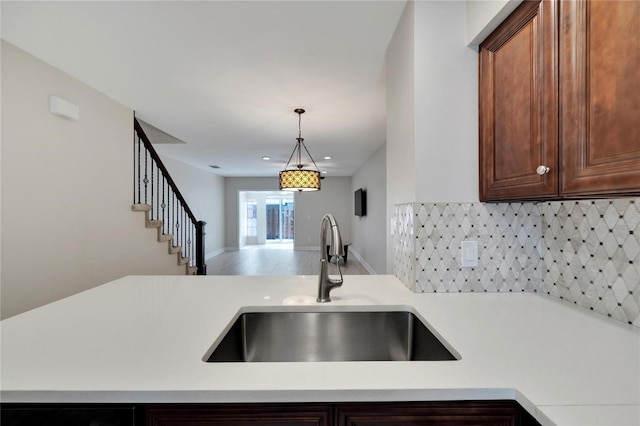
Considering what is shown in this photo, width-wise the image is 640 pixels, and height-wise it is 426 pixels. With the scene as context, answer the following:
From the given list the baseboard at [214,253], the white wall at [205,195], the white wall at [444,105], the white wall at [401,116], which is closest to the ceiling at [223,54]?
the white wall at [401,116]

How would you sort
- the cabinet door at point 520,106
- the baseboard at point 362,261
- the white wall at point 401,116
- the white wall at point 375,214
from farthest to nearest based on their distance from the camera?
the baseboard at point 362,261 → the white wall at point 375,214 → the white wall at point 401,116 → the cabinet door at point 520,106

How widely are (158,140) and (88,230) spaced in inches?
95.8

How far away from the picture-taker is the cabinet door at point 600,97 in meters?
0.74

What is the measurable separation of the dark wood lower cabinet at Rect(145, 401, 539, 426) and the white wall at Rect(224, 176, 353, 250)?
362 inches

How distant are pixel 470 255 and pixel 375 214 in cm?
462

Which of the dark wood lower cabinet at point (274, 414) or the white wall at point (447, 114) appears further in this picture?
the white wall at point (447, 114)

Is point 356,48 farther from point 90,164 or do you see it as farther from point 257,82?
point 90,164

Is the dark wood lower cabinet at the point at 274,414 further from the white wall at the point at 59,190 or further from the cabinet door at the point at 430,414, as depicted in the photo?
the white wall at the point at 59,190

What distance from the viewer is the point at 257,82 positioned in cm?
→ 268

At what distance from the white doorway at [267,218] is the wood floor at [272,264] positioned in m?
2.50

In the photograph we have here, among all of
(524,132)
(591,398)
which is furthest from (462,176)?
(591,398)

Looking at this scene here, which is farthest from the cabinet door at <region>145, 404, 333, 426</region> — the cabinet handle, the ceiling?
the ceiling

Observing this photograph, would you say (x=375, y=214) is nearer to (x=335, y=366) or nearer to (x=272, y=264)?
(x=272, y=264)

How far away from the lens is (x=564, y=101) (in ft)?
3.03
